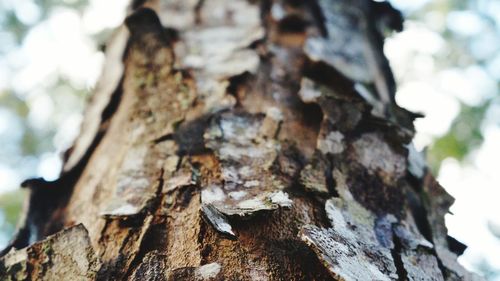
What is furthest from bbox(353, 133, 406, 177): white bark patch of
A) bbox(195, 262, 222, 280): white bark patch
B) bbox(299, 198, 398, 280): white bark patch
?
bbox(195, 262, 222, 280): white bark patch

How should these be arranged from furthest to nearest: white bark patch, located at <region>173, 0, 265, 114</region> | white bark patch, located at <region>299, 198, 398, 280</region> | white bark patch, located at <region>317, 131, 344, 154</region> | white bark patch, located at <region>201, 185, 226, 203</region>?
white bark patch, located at <region>173, 0, 265, 114</region> → white bark patch, located at <region>317, 131, 344, 154</region> → white bark patch, located at <region>201, 185, 226, 203</region> → white bark patch, located at <region>299, 198, 398, 280</region>

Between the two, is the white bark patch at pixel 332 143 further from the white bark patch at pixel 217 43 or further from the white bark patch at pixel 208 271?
the white bark patch at pixel 208 271

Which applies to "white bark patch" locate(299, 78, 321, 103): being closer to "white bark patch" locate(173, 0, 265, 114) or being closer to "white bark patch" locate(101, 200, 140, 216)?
"white bark patch" locate(173, 0, 265, 114)

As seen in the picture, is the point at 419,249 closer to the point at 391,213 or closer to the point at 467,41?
the point at 391,213

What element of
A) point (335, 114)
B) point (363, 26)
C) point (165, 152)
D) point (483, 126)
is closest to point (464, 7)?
point (483, 126)

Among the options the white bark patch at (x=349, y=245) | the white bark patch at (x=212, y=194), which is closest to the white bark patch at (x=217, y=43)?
the white bark patch at (x=212, y=194)

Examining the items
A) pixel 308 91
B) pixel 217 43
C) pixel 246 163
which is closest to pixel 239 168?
pixel 246 163

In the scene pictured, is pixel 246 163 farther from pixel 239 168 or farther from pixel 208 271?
pixel 208 271
